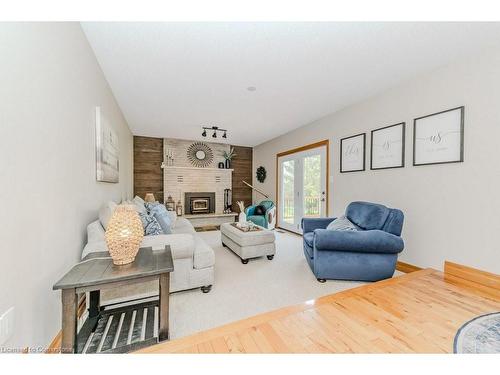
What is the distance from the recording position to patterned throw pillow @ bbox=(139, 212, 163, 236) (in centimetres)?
214

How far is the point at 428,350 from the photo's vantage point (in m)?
1.22

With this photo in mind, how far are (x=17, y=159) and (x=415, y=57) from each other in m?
3.29

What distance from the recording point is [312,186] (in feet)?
14.8

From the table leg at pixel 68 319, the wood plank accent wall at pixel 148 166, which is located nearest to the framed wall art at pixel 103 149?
the table leg at pixel 68 319

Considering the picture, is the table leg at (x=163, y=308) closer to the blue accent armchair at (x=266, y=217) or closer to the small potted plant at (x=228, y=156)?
the blue accent armchair at (x=266, y=217)

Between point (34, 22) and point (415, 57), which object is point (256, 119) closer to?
point (415, 57)

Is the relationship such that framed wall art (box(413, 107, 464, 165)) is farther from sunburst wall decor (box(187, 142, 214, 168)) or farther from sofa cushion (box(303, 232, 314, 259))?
sunburst wall decor (box(187, 142, 214, 168))

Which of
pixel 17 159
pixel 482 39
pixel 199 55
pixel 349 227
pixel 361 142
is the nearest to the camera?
pixel 17 159

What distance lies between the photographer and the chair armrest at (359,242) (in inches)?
88.0

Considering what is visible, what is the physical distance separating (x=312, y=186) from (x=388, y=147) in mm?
1752

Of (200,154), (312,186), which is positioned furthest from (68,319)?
(200,154)

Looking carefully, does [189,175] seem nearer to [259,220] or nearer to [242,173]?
[242,173]

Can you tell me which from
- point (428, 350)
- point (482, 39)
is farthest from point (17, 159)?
point (482, 39)
